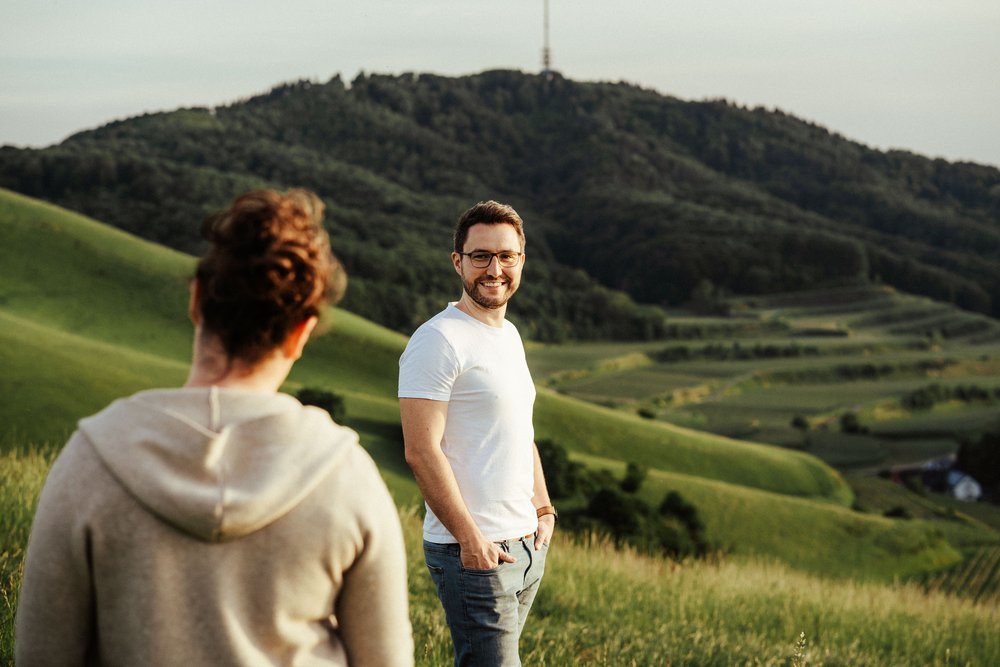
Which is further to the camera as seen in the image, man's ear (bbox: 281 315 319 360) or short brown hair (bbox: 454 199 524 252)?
short brown hair (bbox: 454 199 524 252)

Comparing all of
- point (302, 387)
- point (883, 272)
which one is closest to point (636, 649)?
point (302, 387)

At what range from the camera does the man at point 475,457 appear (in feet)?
10.7

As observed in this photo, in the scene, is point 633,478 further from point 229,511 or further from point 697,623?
point 229,511

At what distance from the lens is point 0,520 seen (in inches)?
238

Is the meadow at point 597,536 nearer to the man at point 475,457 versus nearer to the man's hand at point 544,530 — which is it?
the man at point 475,457

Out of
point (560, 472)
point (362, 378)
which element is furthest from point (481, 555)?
point (362, 378)

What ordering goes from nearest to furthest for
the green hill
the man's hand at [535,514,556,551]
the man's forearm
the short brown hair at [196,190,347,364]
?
the short brown hair at [196,190,347,364] < the man's forearm < the man's hand at [535,514,556,551] < the green hill

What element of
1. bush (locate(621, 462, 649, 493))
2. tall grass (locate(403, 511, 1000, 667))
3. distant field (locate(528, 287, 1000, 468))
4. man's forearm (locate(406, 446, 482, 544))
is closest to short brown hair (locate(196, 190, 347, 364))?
man's forearm (locate(406, 446, 482, 544))

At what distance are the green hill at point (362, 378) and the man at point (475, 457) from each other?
27656 mm

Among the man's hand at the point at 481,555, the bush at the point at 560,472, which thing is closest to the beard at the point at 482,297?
the man's hand at the point at 481,555

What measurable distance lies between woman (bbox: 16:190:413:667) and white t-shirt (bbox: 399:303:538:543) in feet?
4.53

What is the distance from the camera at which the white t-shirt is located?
10.8ft

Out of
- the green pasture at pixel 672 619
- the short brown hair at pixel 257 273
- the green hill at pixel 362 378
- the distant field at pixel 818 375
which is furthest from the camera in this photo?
the distant field at pixel 818 375

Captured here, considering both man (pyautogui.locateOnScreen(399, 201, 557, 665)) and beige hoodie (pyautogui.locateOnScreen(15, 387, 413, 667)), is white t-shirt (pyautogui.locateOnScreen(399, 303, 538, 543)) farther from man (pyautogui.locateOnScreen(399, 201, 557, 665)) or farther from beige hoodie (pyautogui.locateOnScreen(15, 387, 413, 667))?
beige hoodie (pyautogui.locateOnScreen(15, 387, 413, 667))
